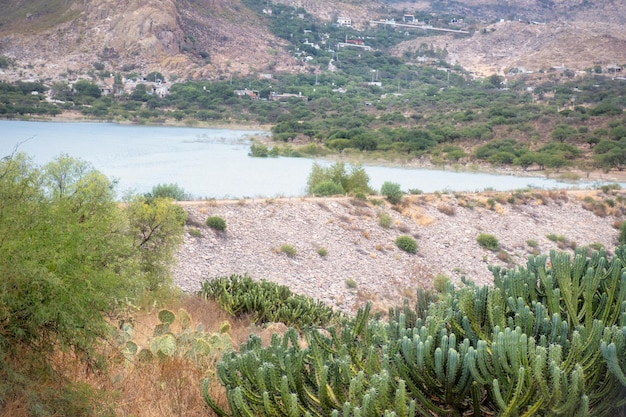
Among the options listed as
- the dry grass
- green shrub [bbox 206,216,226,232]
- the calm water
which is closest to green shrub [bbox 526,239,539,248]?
the calm water

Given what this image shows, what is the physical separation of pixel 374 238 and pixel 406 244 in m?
1.41

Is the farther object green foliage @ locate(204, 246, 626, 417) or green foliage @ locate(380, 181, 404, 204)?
green foliage @ locate(380, 181, 404, 204)

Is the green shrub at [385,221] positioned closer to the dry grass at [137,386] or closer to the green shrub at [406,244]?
the green shrub at [406,244]

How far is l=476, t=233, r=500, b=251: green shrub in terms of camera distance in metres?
32.8

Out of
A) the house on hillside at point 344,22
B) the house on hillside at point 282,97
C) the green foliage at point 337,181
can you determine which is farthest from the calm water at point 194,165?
the house on hillside at point 344,22

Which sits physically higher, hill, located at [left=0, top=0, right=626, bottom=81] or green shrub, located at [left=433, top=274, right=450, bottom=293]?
hill, located at [left=0, top=0, right=626, bottom=81]

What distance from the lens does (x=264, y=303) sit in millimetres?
16062

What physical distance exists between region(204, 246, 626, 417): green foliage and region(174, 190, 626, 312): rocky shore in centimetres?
1491

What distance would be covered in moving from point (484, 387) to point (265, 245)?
21.1 metres

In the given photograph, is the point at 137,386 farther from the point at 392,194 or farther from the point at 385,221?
the point at 392,194

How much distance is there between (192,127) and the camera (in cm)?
8344

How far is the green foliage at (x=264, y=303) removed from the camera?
52.2 ft

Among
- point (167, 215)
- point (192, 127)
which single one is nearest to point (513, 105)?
point (192, 127)

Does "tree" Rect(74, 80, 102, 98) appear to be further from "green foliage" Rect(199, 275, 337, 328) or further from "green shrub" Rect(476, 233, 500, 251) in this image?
"green foliage" Rect(199, 275, 337, 328)
